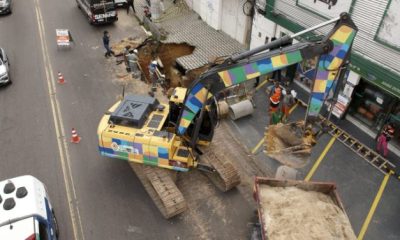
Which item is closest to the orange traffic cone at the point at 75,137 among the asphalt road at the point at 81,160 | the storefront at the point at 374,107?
the asphalt road at the point at 81,160

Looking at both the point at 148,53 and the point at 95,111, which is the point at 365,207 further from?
the point at 148,53

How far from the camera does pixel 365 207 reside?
41.0 ft

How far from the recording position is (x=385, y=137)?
14.0 meters

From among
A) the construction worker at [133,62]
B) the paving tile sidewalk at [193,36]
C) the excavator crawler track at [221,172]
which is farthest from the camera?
the paving tile sidewalk at [193,36]

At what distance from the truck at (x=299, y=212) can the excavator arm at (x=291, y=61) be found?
2804 millimetres

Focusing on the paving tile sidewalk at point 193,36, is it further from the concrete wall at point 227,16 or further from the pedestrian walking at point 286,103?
the pedestrian walking at point 286,103

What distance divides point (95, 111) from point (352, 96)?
39.7 feet

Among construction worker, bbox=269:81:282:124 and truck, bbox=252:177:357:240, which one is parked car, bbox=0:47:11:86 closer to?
construction worker, bbox=269:81:282:124

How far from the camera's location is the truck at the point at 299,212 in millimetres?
9844

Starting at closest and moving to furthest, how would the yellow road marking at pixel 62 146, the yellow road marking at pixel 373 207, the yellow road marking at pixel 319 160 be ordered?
the yellow road marking at pixel 373 207
the yellow road marking at pixel 62 146
the yellow road marking at pixel 319 160

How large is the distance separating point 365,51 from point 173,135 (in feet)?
27.8

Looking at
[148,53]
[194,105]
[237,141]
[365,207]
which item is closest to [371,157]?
[365,207]

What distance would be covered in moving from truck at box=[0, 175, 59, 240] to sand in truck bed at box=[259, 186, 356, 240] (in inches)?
251

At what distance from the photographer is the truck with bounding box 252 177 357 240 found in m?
9.84
